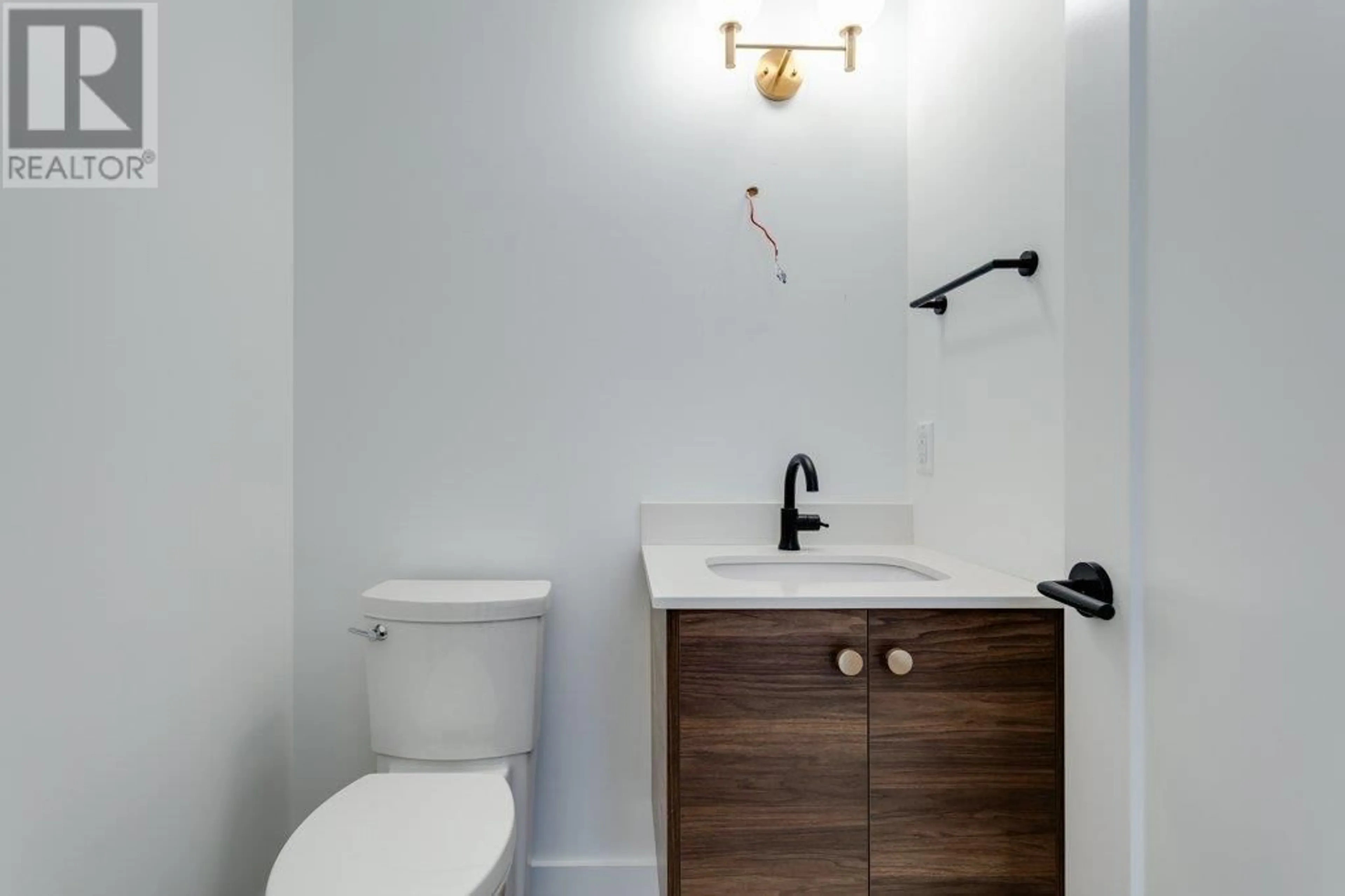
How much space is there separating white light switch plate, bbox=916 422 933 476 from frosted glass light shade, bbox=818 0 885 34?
2.98 feet

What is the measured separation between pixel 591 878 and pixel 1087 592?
1.35 m

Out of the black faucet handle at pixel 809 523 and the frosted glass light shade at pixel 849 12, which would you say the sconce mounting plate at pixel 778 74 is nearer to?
the frosted glass light shade at pixel 849 12

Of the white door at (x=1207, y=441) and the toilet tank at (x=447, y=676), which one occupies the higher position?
the white door at (x=1207, y=441)

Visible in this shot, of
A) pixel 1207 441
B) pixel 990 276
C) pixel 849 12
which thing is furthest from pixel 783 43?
pixel 1207 441

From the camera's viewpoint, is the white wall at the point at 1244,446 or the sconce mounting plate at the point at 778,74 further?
the sconce mounting plate at the point at 778,74

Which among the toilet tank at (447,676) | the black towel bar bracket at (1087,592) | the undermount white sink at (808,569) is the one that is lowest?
the toilet tank at (447,676)

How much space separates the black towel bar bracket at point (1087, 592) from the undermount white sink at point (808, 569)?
0.69m

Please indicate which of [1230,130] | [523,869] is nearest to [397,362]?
[523,869]

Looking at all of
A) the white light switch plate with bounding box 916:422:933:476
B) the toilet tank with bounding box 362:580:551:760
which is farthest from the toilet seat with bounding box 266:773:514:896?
the white light switch plate with bounding box 916:422:933:476

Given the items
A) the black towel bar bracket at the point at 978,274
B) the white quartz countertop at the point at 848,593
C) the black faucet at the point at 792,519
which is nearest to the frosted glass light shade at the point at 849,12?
the black towel bar bracket at the point at 978,274

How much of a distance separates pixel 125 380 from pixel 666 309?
1034 millimetres

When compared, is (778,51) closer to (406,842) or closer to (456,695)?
(456,695)

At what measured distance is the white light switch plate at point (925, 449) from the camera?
4.91ft

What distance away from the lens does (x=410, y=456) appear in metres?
1.58
